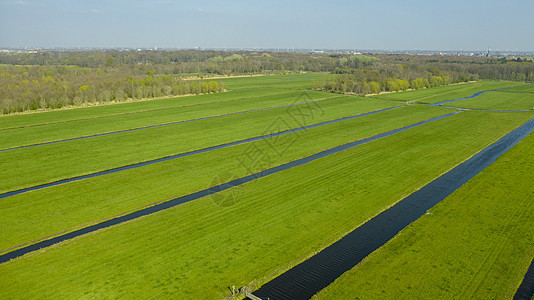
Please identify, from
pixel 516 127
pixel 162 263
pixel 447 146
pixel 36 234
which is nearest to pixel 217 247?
pixel 162 263

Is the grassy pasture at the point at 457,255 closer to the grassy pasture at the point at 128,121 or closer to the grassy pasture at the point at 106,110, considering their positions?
the grassy pasture at the point at 128,121

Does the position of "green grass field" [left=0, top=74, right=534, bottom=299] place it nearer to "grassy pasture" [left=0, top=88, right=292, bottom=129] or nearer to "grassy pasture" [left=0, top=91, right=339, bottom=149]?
"grassy pasture" [left=0, top=91, right=339, bottom=149]

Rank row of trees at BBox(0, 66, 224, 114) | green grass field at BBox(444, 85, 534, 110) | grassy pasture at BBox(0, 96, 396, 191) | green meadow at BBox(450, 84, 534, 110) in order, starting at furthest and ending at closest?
1. green grass field at BBox(444, 85, 534, 110)
2. green meadow at BBox(450, 84, 534, 110)
3. row of trees at BBox(0, 66, 224, 114)
4. grassy pasture at BBox(0, 96, 396, 191)

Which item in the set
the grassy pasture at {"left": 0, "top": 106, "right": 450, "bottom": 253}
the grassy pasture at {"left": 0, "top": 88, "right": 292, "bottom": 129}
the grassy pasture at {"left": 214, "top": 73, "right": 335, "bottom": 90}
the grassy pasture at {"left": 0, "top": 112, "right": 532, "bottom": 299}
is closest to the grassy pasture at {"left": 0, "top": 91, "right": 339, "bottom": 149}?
the grassy pasture at {"left": 0, "top": 88, "right": 292, "bottom": 129}

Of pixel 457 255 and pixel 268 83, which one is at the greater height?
pixel 268 83

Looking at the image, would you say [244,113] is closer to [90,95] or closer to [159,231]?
[90,95]

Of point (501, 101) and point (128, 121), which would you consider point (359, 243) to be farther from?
point (501, 101)

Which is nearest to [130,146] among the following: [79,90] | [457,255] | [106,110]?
[106,110]
